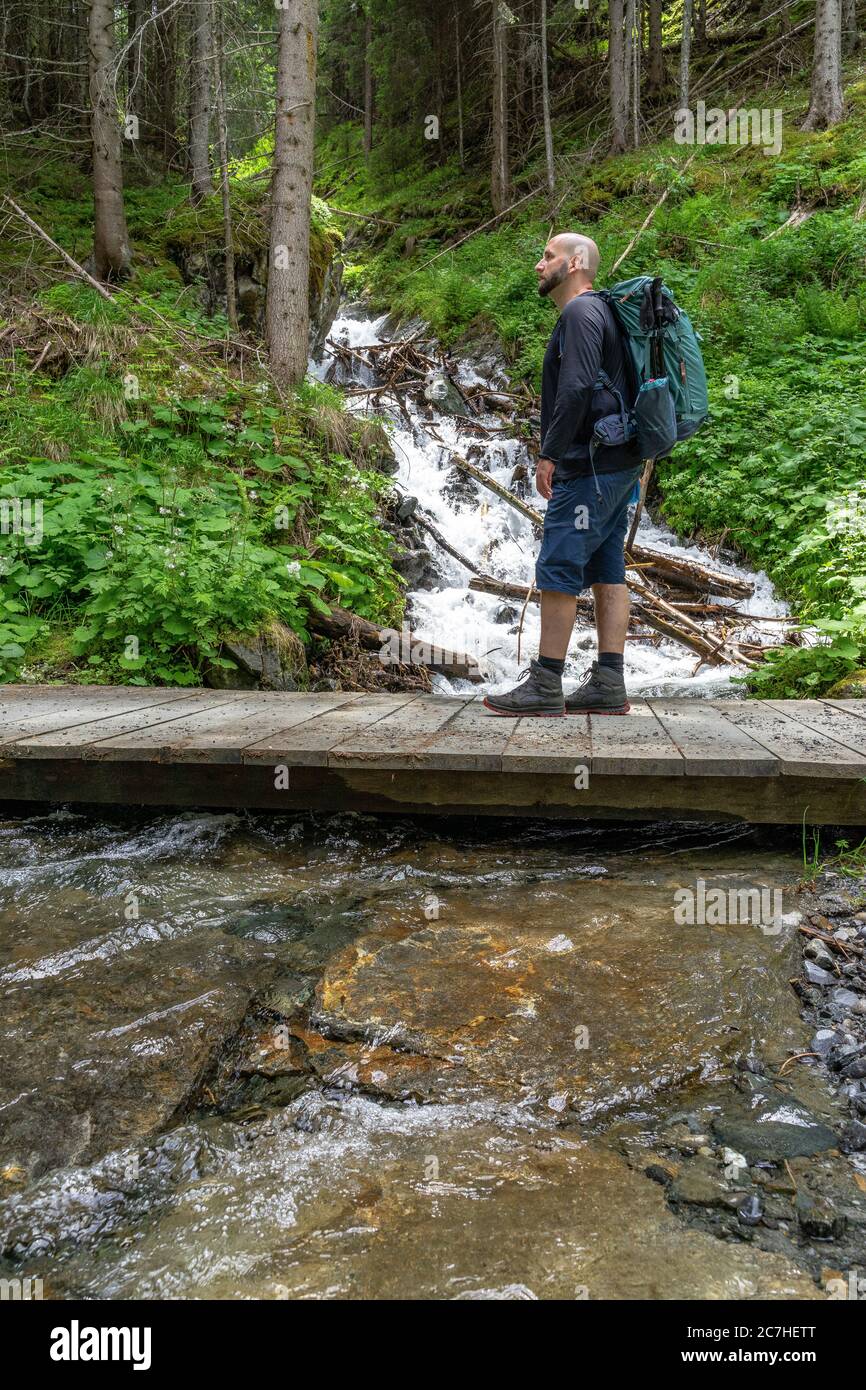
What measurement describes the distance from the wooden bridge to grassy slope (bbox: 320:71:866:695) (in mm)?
2658

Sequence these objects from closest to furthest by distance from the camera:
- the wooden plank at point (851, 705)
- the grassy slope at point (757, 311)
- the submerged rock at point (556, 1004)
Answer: the submerged rock at point (556, 1004) < the wooden plank at point (851, 705) < the grassy slope at point (757, 311)

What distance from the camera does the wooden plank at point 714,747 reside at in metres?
3.63

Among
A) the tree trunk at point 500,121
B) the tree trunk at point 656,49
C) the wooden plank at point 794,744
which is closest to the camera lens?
the wooden plank at point 794,744

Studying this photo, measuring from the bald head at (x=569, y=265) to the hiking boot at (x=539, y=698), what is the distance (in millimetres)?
2100

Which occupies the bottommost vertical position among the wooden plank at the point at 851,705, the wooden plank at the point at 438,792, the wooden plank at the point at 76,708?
the wooden plank at the point at 438,792

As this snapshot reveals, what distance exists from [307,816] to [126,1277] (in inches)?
103

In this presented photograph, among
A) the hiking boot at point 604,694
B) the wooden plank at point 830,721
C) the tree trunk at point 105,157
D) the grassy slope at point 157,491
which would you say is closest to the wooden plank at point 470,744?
the hiking boot at point 604,694

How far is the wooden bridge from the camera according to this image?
3.67 m

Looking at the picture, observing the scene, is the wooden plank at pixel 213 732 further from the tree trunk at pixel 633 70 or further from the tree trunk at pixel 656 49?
the tree trunk at pixel 656 49

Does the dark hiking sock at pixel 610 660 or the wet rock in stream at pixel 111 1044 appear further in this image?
the dark hiking sock at pixel 610 660

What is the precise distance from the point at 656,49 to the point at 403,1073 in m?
28.3

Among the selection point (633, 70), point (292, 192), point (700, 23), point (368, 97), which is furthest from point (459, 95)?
point (292, 192)

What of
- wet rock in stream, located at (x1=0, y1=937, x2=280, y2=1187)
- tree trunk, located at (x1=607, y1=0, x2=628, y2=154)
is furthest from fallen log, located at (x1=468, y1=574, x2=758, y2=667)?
tree trunk, located at (x1=607, y1=0, x2=628, y2=154)

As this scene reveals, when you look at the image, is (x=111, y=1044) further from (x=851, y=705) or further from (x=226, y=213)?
(x=226, y=213)
